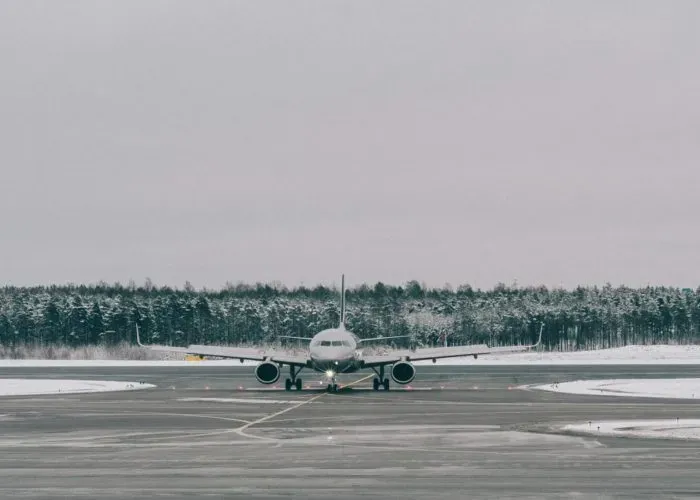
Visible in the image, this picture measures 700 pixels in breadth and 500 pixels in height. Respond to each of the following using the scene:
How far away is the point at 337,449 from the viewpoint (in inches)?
1097

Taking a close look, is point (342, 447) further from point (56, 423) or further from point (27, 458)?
point (56, 423)

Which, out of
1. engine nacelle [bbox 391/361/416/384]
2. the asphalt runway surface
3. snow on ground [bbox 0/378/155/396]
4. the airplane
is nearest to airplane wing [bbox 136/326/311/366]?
the airplane

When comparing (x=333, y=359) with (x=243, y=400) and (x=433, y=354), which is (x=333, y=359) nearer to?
(x=433, y=354)

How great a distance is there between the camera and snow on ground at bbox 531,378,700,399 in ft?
→ 168

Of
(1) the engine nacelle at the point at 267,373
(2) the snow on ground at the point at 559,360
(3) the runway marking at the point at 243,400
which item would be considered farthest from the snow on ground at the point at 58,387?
(2) the snow on ground at the point at 559,360

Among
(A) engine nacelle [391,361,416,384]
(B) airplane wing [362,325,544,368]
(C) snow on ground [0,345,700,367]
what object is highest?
(B) airplane wing [362,325,544,368]

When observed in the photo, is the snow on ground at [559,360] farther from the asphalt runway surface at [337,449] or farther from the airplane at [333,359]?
the asphalt runway surface at [337,449]

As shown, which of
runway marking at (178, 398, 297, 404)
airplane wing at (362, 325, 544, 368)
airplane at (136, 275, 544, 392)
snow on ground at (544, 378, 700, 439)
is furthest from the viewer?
airplane wing at (362, 325, 544, 368)

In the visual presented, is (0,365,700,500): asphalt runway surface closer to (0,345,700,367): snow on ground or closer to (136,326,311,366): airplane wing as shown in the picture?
(136,326,311,366): airplane wing

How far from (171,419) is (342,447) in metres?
11.7

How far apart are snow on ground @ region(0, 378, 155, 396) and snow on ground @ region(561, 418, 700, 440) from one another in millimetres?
32274

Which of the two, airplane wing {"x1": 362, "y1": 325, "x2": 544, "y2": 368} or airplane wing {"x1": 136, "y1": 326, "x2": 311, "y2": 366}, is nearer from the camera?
airplane wing {"x1": 136, "y1": 326, "x2": 311, "y2": 366}

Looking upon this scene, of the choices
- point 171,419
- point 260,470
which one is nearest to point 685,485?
point 260,470

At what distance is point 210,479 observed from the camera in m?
22.2
